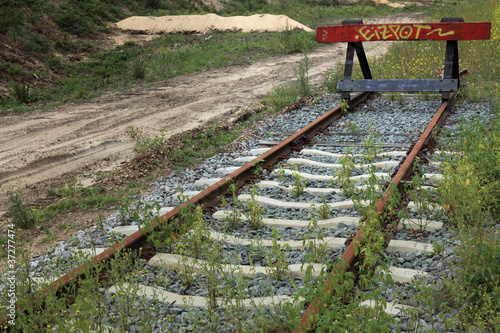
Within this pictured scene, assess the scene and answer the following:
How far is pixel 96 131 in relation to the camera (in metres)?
9.41

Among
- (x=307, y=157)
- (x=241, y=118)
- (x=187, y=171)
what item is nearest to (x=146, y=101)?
(x=241, y=118)

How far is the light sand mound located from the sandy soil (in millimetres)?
6937

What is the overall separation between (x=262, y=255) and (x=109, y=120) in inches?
280

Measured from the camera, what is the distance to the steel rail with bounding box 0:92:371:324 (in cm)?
352

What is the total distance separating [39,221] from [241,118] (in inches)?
191

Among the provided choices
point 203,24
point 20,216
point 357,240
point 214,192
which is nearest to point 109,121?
point 20,216

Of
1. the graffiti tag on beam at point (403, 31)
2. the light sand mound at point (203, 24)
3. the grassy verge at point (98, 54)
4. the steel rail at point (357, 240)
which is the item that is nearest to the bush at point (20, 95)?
the grassy verge at point (98, 54)

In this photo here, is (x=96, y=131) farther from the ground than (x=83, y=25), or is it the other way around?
(x=83, y=25)

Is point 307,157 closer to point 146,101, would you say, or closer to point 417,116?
point 417,116

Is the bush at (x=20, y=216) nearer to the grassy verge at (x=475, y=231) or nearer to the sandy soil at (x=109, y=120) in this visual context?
the sandy soil at (x=109, y=120)

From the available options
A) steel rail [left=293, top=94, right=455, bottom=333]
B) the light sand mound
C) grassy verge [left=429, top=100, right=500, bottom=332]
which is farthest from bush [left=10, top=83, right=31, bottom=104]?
grassy verge [left=429, top=100, right=500, bottom=332]

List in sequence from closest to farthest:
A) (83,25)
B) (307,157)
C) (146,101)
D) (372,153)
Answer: (372,153) → (307,157) → (146,101) → (83,25)

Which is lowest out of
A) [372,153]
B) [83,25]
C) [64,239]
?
[64,239]

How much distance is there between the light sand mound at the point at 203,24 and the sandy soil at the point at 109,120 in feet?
22.8
